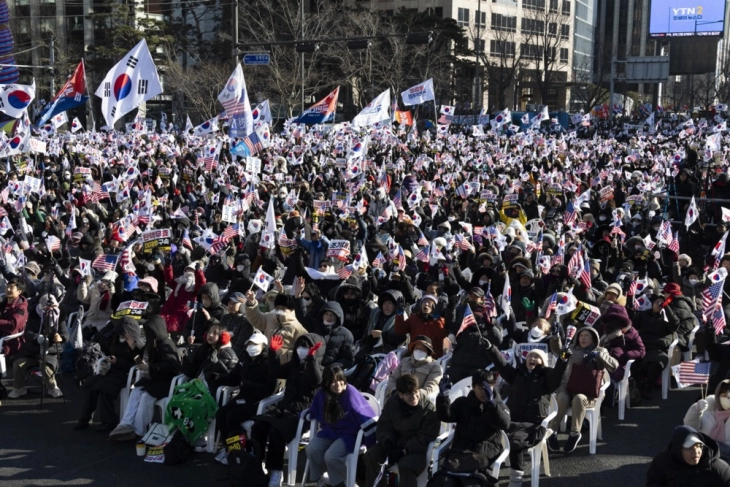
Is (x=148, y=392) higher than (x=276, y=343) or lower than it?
lower

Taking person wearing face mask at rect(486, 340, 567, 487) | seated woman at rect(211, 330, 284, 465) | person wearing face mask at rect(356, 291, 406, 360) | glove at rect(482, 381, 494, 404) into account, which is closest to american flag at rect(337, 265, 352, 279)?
person wearing face mask at rect(356, 291, 406, 360)

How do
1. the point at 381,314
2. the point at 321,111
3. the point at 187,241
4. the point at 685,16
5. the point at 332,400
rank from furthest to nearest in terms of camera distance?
the point at 685,16
the point at 321,111
the point at 187,241
the point at 381,314
the point at 332,400

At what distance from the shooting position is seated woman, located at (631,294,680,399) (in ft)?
32.2

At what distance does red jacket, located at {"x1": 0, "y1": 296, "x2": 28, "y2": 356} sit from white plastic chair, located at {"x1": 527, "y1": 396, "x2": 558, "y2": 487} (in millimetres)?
5569

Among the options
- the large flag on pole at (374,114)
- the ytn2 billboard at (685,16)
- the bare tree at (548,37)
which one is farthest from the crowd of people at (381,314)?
the ytn2 billboard at (685,16)

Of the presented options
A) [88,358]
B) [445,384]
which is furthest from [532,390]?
[88,358]

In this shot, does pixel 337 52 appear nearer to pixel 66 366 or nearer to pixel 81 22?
pixel 81 22

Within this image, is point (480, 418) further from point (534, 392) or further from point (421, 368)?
point (421, 368)

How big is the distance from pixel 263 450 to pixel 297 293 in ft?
11.8

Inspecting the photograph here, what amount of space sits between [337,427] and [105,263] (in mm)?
6181

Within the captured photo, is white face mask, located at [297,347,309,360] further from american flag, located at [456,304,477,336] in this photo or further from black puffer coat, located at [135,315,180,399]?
american flag, located at [456,304,477,336]

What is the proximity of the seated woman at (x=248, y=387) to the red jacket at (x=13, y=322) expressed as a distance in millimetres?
2966

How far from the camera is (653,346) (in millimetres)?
9883

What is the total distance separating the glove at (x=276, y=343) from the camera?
8471mm
